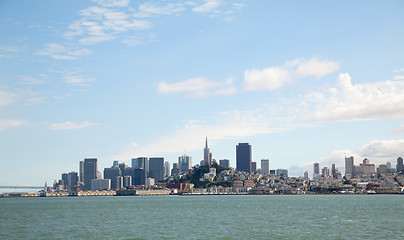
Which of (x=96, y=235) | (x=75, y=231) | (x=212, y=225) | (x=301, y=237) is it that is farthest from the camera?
(x=212, y=225)

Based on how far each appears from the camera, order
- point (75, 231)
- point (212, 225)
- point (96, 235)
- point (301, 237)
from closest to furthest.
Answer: point (301, 237) < point (96, 235) < point (75, 231) < point (212, 225)

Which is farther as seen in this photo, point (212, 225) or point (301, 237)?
point (212, 225)

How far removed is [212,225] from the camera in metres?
88.4

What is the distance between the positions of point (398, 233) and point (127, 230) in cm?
4451

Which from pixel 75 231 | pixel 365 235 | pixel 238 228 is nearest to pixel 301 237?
pixel 365 235

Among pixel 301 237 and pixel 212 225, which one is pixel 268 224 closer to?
pixel 212 225

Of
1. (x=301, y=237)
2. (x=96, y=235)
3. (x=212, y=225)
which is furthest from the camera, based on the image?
(x=212, y=225)

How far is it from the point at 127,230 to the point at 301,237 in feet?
101

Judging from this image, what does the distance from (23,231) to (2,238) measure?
32.7ft

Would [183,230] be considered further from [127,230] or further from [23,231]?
[23,231]

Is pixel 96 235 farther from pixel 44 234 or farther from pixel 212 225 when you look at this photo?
pixel 212 225

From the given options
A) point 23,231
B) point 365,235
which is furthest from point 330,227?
point 23,231

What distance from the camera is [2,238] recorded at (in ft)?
236

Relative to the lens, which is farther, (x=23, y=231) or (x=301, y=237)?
(x=23, y=231)
